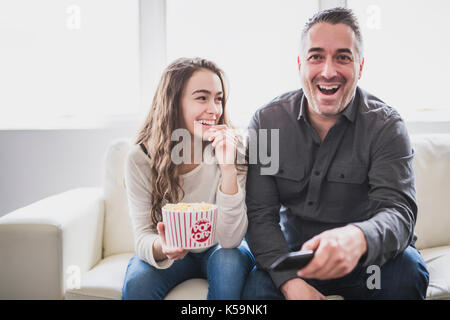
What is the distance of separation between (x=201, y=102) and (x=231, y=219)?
44 cm

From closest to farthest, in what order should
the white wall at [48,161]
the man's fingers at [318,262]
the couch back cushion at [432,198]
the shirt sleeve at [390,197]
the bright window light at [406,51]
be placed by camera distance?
the man's fingers at [318,262] < the shirt sleeve at [390,197] < the couch back cushion at [432,198] < the white wall at [48,161] < the bright window light at [406,51]

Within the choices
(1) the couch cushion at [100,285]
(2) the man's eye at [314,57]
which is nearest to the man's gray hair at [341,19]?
(2) the man's eye at [314,57]

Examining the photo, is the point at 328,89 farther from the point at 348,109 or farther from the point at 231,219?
the point at 231,219

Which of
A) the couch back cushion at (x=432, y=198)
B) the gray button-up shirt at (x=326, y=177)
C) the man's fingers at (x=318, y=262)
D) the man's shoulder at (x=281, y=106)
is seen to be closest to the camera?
the man's fingers at (x=318, y=262)

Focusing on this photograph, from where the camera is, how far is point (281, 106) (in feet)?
4.67

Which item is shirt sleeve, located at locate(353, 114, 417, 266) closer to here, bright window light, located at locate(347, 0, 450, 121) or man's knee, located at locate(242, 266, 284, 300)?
man's knee, located at locate(242, 266, 284, 300)

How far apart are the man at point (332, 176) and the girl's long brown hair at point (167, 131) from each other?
27 centimetres

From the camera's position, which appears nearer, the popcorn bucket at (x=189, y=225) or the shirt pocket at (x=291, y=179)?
the popcorn bucket at (x=189, y=225)

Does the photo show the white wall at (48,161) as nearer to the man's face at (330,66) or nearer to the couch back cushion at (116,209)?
the couch back cushion at (116,209)

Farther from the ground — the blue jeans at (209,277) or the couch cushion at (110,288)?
the blue jeans at (209,277)

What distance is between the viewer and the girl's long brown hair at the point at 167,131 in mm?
1339

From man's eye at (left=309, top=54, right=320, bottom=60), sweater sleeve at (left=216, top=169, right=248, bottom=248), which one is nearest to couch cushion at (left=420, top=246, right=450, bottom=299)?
sweater sleeve at (left=216, top=169, right=248, bottom=248)

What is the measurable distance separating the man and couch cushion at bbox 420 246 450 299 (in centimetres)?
19

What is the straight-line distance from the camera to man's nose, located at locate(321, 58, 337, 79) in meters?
1.25
